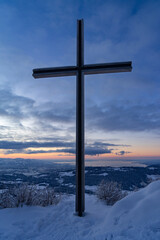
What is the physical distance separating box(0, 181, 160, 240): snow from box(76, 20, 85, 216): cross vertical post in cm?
47

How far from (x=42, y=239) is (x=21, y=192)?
84.6 inches

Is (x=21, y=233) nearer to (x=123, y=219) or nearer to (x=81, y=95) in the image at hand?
(x=123, y=219)

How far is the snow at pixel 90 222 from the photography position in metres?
2.95

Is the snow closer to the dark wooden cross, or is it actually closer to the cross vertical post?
the cross vertical post

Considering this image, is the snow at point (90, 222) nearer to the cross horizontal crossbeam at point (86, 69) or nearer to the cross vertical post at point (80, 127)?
the cross vertical post at point (80, 127)

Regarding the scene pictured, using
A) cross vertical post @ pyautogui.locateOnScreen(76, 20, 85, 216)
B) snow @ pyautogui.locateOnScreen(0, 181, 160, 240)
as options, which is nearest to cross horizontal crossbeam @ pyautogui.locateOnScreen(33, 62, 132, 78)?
cross vertical post @ pyautogui.locateOnScreen(76, 20, 85, 216)

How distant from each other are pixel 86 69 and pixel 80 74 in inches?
9.8

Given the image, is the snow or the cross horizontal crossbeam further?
the cross horizontal crossbeam

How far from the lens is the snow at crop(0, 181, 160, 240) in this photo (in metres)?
2.95

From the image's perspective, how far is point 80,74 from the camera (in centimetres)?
550

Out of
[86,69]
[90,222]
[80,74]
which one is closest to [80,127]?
[80,74]

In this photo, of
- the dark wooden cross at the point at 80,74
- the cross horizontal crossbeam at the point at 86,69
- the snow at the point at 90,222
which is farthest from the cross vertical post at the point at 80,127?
the snow at the point at 90,222

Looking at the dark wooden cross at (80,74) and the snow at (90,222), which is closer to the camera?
the snow at (90,222)

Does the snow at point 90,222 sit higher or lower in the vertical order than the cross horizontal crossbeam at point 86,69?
lower
